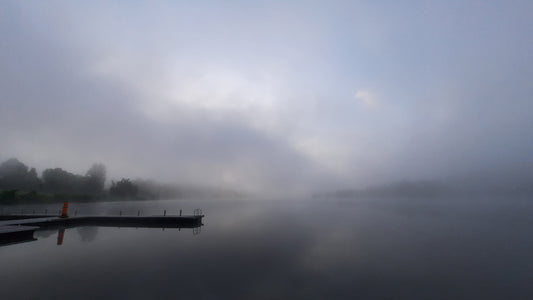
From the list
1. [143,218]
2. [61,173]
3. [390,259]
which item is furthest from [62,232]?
[61,173]

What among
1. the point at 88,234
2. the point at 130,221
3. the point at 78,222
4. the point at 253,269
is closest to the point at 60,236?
the point at 88,234

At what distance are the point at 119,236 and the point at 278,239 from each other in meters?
21.2

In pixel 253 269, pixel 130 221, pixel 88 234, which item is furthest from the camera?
pixel 130 221

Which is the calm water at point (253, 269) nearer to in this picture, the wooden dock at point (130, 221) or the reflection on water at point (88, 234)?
the reflection on water at point (88, 234)

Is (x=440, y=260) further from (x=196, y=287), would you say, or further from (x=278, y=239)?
(x=196, y=287)

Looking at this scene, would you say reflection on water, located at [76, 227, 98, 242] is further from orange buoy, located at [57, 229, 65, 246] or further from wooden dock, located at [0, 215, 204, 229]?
wooden dock, located at [0, 215, 204, 229]

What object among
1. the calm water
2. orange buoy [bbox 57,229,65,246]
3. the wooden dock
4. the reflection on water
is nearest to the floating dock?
the wooden dock

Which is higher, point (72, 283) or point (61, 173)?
point (61, 173)

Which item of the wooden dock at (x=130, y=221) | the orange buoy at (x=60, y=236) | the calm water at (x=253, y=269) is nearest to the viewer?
the calm water at (x=253, y=269)

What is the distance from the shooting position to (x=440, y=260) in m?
24.4

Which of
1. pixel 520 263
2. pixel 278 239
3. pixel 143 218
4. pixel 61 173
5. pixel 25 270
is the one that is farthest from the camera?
pixel 61 173

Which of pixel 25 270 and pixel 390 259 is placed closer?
pixel 25 270

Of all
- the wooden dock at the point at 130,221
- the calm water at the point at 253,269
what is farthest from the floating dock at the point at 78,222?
the calm water at the point at 253,269

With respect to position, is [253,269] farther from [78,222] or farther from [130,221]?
[78,222]
